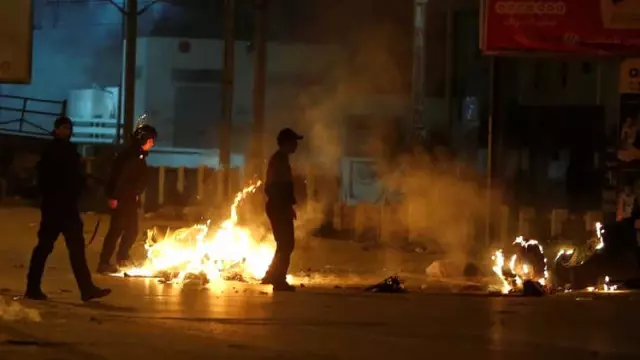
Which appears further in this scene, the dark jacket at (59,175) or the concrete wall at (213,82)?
the concrete wall at (213,82)

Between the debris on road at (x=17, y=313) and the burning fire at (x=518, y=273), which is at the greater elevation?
the burning fire at (x=518, y=273)

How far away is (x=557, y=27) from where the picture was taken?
15.4 m

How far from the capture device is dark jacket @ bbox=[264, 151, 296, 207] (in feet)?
40.3

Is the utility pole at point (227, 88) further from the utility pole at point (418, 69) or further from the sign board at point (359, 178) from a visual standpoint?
the utility pole at point (418, 69)

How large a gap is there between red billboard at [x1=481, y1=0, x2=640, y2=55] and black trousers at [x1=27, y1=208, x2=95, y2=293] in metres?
6.96

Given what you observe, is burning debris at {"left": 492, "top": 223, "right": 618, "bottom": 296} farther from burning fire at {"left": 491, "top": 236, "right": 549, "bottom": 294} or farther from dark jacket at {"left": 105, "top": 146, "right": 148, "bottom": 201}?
dark jacket at {"left": 105, "top": 146, "right": 148, "bottom": 201}

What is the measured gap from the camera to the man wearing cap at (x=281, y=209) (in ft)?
40.1

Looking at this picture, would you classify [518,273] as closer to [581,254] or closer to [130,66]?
[581,254]

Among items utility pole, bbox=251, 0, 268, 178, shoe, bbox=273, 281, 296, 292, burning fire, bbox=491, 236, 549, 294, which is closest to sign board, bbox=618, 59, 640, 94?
burning fire, bbox=491, 236, 549, 294

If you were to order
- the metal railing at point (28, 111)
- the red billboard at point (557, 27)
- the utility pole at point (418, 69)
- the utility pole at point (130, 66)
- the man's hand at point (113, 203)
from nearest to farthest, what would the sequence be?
1. the man's hand at point (113, 203)
2. the red billboard at point (557, 27)
3. the utility pole at point (418, 69)
4. the utility pole at point (130, 66)
5. the metal railing at point (28, 111)

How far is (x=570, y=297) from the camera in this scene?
40.7ft

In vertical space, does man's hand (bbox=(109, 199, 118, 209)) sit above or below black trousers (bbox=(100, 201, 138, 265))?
above

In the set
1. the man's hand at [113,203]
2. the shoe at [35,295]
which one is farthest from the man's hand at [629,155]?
the shoe at [35,295]

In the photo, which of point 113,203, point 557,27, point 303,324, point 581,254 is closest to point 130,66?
point 113,203
